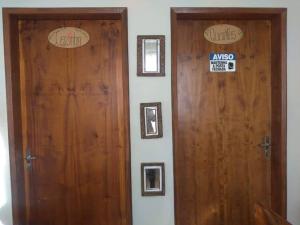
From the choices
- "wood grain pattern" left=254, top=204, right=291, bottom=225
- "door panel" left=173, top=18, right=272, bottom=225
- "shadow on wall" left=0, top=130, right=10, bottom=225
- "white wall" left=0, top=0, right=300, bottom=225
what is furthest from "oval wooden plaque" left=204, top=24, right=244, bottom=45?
"shadow on wall" left=0, top=130, right=10, bottom=225

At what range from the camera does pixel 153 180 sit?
198 cm

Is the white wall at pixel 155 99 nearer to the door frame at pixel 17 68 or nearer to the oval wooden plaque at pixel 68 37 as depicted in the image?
the door frame at pixel 17 68

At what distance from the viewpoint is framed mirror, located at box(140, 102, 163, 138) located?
1.93 meters

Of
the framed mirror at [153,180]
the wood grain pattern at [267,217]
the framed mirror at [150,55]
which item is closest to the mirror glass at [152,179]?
the framed mirror at [153,180]

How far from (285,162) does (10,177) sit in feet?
6.81

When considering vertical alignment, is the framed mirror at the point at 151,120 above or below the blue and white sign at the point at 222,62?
below

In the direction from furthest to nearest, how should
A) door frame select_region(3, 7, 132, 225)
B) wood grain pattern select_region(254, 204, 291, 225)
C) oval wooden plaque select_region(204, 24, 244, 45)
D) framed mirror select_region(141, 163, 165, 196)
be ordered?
oval wooden plaque select_region(204, 24, 244, 45) < framed mirror select_region(141, 163, 165, 196) < door frame select_region(3, 7, 132, 225) < wood grain pattern select_region(254, 204, 291, 225)

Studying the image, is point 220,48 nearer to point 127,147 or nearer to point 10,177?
point 127,147

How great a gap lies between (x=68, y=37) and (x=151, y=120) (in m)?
0.90

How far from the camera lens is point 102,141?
2076 mm

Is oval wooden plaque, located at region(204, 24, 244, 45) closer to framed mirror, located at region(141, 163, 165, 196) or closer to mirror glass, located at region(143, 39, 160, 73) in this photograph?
mirror glass, located at region(143, 39, 160, 73)

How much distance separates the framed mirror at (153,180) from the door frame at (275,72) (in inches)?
4.7

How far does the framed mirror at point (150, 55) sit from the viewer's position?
1.91m

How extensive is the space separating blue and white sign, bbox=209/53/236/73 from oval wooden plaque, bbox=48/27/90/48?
0.99 meters
